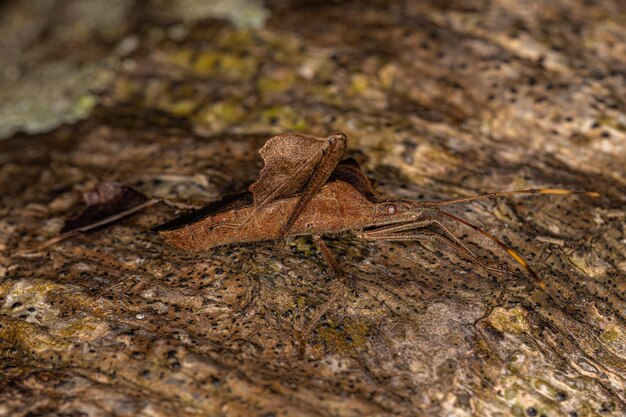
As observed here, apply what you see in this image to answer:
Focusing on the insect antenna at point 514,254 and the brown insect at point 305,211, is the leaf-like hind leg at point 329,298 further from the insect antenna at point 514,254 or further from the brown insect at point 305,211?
the insect antenna at point 514,254

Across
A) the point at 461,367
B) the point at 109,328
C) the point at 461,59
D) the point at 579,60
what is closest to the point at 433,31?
the point at 461,59

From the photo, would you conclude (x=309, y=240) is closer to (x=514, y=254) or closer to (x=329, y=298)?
(x=329, y=298)

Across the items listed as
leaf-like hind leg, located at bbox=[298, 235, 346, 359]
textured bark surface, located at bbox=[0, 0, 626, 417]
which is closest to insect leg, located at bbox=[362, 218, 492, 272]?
textured bark surface, located at bbox=[0, 0, 626, 417]

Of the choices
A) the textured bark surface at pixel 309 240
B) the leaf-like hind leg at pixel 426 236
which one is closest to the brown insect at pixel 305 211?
the leaf-like hind leg at pixel 426 236

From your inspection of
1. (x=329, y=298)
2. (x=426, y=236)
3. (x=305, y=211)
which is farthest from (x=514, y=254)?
(x=305, y=211)

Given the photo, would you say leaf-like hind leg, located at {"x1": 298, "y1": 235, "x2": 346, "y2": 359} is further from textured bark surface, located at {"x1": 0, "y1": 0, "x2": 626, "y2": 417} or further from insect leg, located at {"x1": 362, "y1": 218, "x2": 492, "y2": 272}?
insect leg, located at {"x1": 362, "y1": 218, "x2": 492, "y2": 272}
